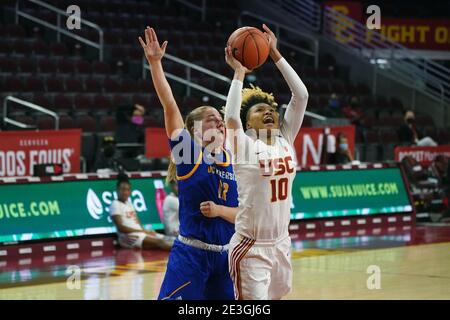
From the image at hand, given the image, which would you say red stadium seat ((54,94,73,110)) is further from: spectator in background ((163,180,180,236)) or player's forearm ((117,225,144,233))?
player's forearm ((117,225,144,233))

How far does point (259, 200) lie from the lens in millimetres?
6664

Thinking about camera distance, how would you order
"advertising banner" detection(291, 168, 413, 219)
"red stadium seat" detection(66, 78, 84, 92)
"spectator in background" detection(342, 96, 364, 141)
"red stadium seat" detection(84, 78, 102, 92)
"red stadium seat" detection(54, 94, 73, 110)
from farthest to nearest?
"spectator in background" detection(342, 96, 364, 141), "red stadium seat" detection(84, 78, 102, 92), "red stadium seat" detection(66, 78, 84, 92), "red stadium seat" detection(54, 94, 73, 110), "advertising banner" detection(291, 168, 413, 219)

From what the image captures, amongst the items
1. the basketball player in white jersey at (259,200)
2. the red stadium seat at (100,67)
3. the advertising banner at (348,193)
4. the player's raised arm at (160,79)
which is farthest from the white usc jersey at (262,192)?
the red stadium seat at (100,67)

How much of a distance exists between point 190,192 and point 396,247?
28.2ft

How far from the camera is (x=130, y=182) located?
15180 mm

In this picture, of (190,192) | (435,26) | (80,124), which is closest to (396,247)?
(80,124)

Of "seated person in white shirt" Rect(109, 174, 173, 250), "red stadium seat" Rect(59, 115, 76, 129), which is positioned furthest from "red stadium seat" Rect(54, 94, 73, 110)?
"seated person in white shirt" Rect(109, 174, 173, 250)

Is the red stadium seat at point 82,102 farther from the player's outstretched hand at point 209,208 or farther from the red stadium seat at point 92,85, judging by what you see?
the player's outstretched hand at point 209,208

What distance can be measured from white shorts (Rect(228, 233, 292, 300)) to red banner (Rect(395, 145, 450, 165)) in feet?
41.8

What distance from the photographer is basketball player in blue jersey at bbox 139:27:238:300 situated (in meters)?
6.62

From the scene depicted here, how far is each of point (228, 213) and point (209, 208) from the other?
5.8 inches

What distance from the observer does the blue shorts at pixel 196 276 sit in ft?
21.6

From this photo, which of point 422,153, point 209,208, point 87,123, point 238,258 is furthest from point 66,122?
point 238,258

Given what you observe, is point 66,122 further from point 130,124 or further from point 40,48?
point 40,48
